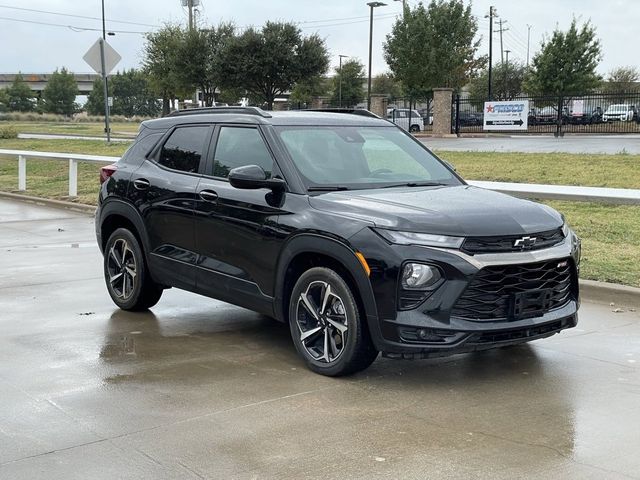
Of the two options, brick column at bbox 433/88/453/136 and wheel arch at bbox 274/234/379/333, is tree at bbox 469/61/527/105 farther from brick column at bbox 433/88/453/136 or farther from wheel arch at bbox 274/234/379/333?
wheel arch at bbox 274/234/379/333

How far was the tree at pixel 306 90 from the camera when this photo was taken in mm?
44812

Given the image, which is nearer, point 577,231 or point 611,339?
point 611,339

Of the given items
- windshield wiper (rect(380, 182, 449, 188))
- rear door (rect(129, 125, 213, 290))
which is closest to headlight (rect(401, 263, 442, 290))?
windshield wiper (rect(380, 182, 449, 188))

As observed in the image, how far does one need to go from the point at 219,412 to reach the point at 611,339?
136 inches

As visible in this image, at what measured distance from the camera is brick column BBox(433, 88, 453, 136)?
40.2 m

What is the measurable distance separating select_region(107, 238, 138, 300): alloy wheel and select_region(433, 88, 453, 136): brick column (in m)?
33.6

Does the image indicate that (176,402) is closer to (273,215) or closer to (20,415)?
(20,415)

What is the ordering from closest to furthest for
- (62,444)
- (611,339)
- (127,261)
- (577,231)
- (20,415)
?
1. (62,444)
2. (20,415)
3. (611,339)
4. (127,261)
5. (577,231)

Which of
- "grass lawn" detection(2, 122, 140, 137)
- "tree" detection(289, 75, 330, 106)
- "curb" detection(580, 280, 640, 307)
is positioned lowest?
"curb" detection(580, 280, 640, 307)

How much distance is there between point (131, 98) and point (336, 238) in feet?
410

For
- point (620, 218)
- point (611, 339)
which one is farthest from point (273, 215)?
point (620, 218)

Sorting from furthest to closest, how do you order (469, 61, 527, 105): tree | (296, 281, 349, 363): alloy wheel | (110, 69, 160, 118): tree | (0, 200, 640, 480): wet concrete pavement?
(110, 69, 160, 118): tree
(469, 61, 527, 105): tree
(296, 281, 349, 363): alloy wheel
(0, 200, 640, 480): wet concrete pavement

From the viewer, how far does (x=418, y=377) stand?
19.0ft

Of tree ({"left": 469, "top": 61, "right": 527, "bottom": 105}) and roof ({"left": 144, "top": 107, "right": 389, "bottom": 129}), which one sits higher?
tree ({"left": 469, "top": 61, "right": 527, "bottom": 105})
